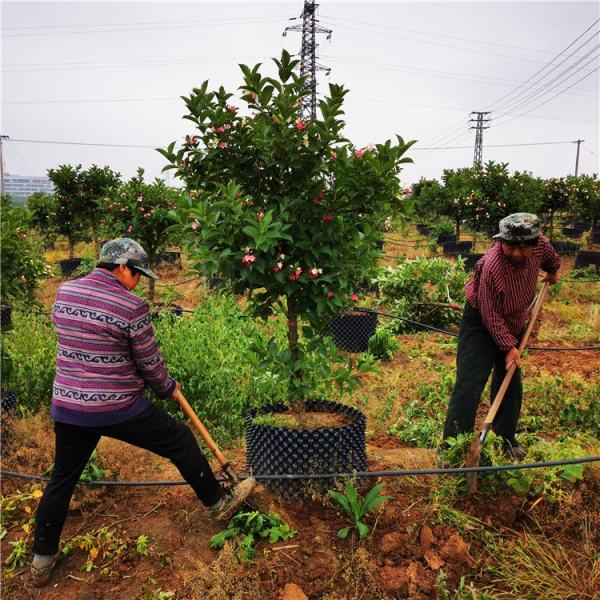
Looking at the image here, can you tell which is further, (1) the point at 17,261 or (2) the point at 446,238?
(2) the point at 446,238

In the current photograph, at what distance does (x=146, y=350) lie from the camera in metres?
2.81

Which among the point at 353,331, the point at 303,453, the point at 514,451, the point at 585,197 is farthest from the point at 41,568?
the point at 585,197

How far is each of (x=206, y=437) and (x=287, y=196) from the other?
1477mm

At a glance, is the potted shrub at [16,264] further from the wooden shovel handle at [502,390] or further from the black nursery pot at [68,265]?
the black nursery pot at [68,265]

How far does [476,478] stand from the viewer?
333 cm

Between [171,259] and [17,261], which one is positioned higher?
Result: [17,261]

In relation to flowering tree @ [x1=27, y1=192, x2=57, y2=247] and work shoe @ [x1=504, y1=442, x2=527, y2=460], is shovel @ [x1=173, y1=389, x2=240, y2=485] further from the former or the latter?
flowering tree @ [x1=27, y1=192, x2=57, y2=247]

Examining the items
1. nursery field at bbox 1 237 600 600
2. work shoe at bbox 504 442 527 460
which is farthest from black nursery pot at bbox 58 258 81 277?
work shoe at bbox 504 442 527 460

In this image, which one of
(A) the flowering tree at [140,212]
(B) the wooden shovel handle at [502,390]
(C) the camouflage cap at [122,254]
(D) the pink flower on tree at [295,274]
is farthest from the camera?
(A) the flowering tree at [140,212]

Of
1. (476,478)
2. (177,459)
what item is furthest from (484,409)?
(177,459)

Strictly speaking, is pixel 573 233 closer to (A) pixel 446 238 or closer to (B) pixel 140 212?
(A) pixel 446 238

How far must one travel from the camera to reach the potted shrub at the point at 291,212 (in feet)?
10.3

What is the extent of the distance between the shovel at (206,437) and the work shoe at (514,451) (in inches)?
75.8

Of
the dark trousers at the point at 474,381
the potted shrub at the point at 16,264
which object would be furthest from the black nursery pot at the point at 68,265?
the dark trousers at the point at 474,381
